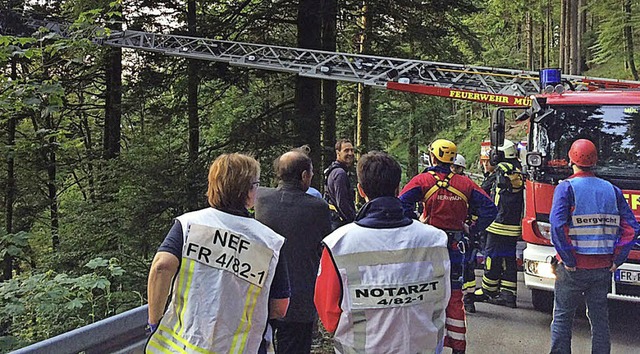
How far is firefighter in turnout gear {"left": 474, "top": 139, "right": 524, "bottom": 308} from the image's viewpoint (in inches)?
288

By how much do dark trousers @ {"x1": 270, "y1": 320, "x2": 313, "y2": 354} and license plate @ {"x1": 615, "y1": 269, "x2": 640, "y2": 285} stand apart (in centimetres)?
374

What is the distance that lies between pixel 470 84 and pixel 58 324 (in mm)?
7763

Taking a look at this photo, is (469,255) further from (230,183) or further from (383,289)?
(230,183)

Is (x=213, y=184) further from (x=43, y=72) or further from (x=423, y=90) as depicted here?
(x=423, y=90)

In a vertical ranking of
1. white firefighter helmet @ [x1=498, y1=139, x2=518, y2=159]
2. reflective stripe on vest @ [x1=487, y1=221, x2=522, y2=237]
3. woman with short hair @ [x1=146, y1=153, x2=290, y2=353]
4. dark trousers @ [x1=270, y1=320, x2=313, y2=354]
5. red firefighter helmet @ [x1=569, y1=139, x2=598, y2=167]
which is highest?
white firefighter helmet @ [x1=498, y1=139, x2=518, y2=159]

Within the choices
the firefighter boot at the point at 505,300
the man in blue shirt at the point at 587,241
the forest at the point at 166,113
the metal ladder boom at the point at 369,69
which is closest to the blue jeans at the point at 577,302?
the man in blue shirt at the point at 587,241

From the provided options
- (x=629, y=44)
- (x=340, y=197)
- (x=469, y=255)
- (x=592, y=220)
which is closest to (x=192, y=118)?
(x=340, y=197)

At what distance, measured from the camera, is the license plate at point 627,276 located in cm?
593

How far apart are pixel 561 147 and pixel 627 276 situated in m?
1.70

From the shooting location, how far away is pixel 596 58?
2450 centimetres

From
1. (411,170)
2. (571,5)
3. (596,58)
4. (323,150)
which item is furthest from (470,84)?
(596,58)

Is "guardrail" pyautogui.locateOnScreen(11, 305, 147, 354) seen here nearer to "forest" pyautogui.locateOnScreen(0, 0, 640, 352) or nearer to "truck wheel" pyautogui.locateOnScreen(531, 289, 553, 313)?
"forest" pyautogui.locateOnScreen(0, 0, 640, 352)

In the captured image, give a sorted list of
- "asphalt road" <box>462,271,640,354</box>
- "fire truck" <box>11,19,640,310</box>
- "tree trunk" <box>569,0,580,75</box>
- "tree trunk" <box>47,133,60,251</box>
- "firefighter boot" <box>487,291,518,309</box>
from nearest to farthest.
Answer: "asphalt road" <box>462,271,640,354</box> < "fire truck" <box>11,19,640,310</box> < "firefighter boot" <box>487,291,518,309</box> < "tree trunk" <box>47,133,60,251</box> < "tree trunk" <box>569,0,580,75</box>

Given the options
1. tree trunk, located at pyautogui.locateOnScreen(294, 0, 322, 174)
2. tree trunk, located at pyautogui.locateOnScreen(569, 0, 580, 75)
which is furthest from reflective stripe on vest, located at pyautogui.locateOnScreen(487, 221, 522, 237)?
tree trunk, located at pyautogui.locateOnScreen(569, 0, 580, 75)
